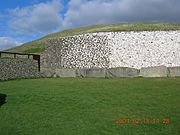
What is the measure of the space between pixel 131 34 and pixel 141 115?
1275 centimetres

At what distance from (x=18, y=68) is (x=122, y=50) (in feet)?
20.9

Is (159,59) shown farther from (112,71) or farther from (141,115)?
(141,115)

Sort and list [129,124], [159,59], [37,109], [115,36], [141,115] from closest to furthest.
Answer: [129,124] → [141,115] → [37,109] → [159,59] → [115,36]

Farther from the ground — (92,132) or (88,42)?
(88,42)

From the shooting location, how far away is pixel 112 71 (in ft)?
48.5

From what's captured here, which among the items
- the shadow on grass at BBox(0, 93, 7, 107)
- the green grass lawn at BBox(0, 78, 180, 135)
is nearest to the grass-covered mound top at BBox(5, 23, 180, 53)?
the green grass lawn at BBox(0, 78, 180, 135)

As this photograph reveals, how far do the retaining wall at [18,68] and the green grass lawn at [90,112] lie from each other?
8286 millimetres

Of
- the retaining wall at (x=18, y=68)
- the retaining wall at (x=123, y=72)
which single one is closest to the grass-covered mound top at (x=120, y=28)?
the retaining wall at (x=123, y=72)

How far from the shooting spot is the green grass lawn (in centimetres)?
482

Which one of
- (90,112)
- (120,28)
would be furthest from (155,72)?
(120,28)

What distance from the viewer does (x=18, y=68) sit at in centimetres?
1755

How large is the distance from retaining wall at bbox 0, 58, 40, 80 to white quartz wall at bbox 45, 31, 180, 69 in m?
2.21

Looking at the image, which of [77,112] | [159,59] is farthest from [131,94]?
[159,59]
